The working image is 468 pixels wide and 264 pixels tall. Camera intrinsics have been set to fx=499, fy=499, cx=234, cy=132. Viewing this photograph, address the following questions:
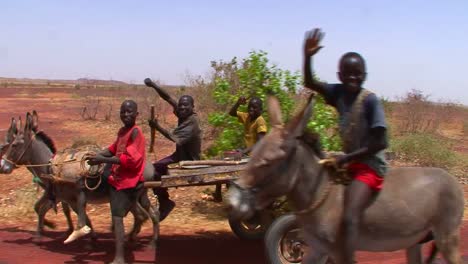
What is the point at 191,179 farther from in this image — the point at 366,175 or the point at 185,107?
the point at 366,175

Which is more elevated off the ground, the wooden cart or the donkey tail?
the wooden cart

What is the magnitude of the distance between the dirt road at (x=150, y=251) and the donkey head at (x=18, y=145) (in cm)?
114

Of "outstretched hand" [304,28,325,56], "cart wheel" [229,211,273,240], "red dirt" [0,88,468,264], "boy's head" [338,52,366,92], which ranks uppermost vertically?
"outstretched hand" [304,28,325,56]

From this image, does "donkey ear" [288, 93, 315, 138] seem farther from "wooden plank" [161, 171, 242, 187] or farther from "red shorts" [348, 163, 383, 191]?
"wooden plank" [161, 171, 242, 187]

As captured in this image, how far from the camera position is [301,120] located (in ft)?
11.8

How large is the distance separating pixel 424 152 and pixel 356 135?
A: 12443 mm

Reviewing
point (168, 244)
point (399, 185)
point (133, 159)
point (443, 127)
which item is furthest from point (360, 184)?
point (443, 127)

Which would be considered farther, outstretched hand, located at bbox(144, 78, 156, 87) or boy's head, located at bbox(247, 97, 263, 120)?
boy's head, located at bbox(247, 97, 263, 120)

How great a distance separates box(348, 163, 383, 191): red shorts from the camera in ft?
13.2

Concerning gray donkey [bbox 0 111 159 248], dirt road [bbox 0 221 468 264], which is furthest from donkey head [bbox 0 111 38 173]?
dirt road [bbox 0 221 468 264]

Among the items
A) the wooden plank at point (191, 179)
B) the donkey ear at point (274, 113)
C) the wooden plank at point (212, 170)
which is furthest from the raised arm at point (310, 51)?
the wooden plank at point (191, 179)

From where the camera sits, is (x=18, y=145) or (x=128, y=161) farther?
(x=18, y=145)

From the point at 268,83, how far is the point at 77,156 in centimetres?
322

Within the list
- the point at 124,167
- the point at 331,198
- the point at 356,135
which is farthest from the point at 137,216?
the point at 356,135
